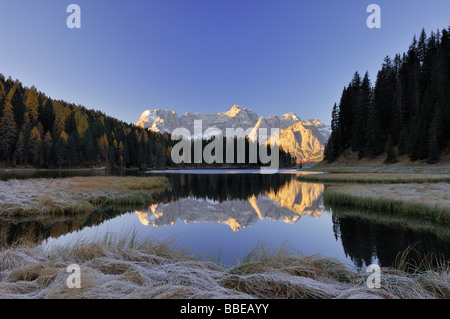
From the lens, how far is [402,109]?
6425cm

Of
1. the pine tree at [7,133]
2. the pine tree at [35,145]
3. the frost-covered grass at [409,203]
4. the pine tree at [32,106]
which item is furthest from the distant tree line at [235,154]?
the frost-covered grass at [409,203]

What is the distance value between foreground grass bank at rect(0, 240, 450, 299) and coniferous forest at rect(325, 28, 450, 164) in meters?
57.9

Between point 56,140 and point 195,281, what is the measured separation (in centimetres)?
10426

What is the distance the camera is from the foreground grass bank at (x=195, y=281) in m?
3.14

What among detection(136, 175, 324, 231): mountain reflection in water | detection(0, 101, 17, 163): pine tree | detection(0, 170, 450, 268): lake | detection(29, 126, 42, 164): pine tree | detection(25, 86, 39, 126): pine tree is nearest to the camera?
detection(0, 170, 450, 268): lake

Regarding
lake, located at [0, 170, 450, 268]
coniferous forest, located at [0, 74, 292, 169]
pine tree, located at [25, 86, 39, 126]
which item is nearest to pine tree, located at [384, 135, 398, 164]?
lake, located at [0, 170, 450, 268]

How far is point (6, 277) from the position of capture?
144 inches

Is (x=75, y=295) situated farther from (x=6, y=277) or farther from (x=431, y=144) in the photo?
(x=431, y=144)

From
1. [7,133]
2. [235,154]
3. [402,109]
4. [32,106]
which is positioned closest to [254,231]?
[402,109]

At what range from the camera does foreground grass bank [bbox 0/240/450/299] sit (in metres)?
3.14

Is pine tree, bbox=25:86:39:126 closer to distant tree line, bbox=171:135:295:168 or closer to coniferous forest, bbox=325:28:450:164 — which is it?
distant tree line, bbox=171:135:295:168

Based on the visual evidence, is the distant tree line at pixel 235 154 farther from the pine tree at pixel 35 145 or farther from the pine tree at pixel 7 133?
the pine tree at pixel 7 133

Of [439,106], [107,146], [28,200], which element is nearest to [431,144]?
[439,106]
